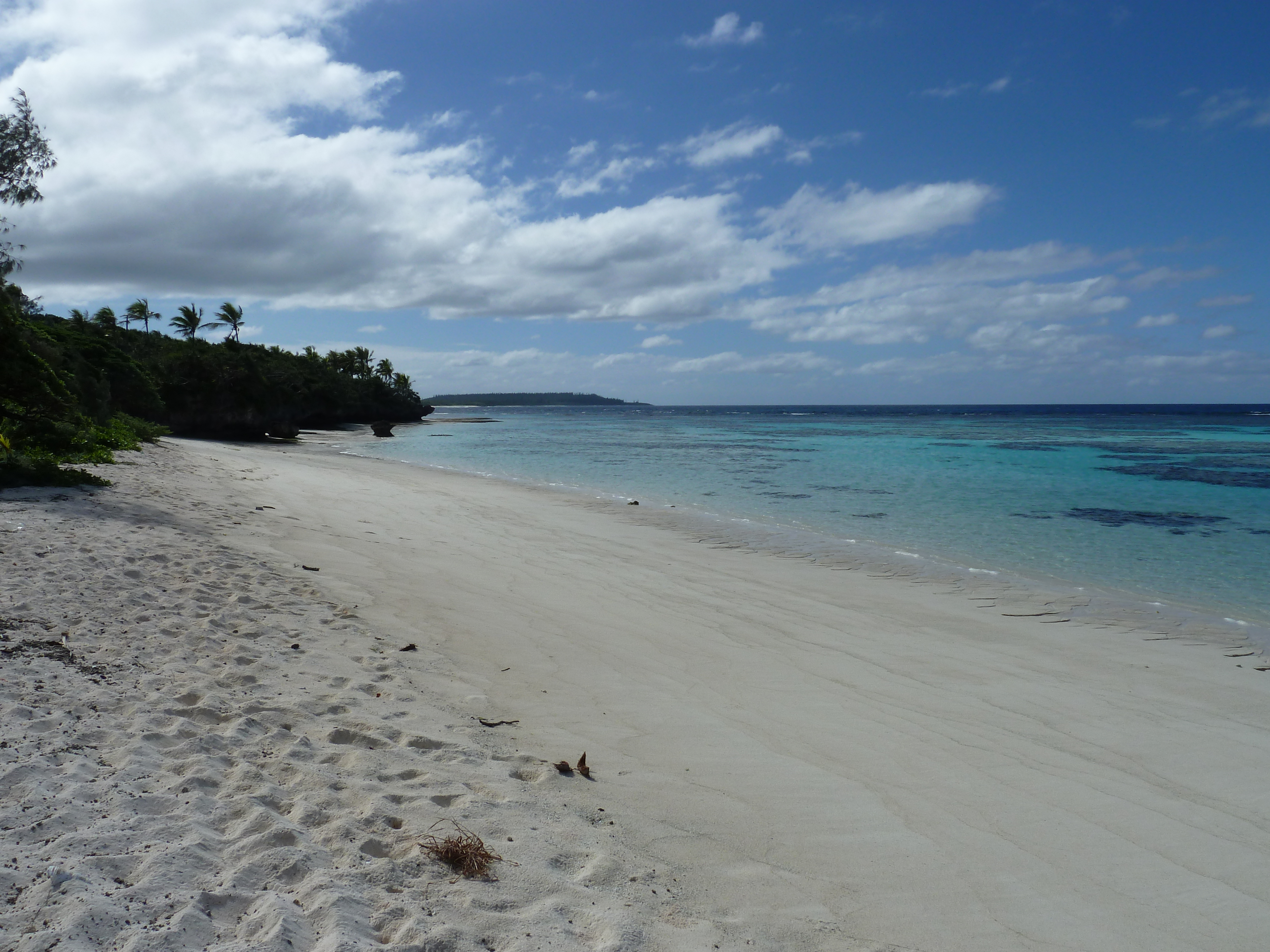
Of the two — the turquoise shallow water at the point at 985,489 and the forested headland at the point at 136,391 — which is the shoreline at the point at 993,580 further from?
the forested headland at the point at 136,391

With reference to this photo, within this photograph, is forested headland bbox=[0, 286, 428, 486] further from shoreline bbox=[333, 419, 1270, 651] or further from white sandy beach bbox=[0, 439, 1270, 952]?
shoreline bbox=[333, 419, 1270, 651]

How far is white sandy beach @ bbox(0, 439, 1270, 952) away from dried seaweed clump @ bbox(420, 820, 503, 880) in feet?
0.24

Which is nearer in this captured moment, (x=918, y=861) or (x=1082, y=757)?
(x=918, y=861)

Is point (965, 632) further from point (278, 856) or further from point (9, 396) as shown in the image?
point (9, 396)

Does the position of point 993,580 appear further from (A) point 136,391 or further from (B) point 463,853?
(A) point 136,391

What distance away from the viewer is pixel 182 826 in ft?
9.52

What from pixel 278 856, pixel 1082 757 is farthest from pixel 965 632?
pixel 278 856

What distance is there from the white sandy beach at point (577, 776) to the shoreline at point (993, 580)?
91 centimetres

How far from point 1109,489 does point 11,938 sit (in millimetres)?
27000

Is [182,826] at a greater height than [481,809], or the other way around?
[182,826]

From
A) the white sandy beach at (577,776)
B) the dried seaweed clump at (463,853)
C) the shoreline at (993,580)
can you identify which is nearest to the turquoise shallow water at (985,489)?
the shoreline at (993,580)

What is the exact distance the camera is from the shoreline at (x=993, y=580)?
8.73 metres

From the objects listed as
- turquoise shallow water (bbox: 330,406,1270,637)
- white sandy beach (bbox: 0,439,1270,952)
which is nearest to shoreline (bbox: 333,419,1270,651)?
turquoise shallow water (bbox: 330,406,1270,637)

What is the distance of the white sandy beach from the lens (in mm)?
2754
